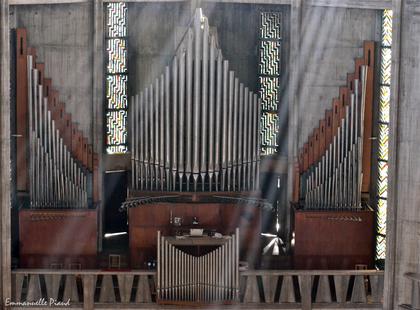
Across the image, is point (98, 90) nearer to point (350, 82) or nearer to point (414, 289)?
point (350, 82)

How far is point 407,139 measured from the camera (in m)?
21.5

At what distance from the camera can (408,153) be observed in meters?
21.5

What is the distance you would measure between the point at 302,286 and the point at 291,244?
1.22 meters

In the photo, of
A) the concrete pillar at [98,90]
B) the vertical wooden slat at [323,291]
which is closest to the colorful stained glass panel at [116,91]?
the concrete pillar at [98,90]

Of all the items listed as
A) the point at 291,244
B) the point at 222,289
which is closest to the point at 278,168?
the point at 291,244

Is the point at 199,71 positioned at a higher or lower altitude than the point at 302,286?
higher

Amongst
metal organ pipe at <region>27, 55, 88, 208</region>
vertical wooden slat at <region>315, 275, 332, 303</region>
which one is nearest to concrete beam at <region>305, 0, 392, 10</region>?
vertical wooden slat at <region>315, 275, 332, 303</region>

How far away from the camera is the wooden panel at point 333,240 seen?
76.4 feet

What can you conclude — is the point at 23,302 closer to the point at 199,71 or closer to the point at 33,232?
the point at 33,232

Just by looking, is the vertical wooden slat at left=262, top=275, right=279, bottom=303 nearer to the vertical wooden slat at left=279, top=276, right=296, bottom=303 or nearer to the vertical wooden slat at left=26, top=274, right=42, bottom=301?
the vertical wooden slat at left=279, top=276, right=296, bottom=303

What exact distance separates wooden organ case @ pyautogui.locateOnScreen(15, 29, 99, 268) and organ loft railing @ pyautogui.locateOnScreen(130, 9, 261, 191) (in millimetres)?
1031

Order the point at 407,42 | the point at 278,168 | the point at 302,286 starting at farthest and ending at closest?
1. the point at 278,168
2. the point at 302,286
3. the point at 407,42

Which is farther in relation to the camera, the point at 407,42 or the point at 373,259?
the point at 373,259

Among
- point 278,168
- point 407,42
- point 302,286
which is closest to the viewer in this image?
point 407,42
